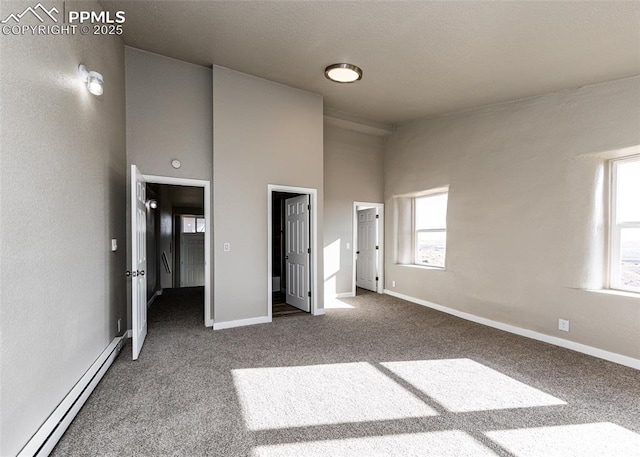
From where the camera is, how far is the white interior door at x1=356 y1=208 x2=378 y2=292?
6.70m

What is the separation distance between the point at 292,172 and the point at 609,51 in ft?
12.1

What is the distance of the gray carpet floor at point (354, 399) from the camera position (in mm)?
1878

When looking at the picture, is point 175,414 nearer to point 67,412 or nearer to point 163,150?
point 67,412

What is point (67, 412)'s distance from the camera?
6.59 ft

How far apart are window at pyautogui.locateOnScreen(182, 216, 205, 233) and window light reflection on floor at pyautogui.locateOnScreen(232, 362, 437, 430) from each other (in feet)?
23.8

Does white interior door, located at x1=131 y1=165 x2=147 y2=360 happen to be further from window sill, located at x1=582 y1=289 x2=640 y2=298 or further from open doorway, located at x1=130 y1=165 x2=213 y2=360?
window sill, located at x1=582 y1=289 x2=640 y2=298

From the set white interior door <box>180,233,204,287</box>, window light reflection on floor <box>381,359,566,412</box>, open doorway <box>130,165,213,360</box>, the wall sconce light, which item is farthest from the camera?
white interior door <box>180,233,204,287</box>

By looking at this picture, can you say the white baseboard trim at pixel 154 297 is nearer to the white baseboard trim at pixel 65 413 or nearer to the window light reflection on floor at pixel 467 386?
the white baseboard trim at pixel 65 413

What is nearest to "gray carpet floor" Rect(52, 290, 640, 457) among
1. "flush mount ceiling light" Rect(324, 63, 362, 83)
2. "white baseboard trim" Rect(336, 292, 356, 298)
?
"white baseboard trim" Rect(336, 292, 356, 298)

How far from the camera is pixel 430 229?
18.8 ft

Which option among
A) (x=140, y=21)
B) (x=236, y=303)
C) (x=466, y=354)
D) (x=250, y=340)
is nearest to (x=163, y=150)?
(x=140, y=21)

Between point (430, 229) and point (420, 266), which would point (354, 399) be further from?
point (430, 229)

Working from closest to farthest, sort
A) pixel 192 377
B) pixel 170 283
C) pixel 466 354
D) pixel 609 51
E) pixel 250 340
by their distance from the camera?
pixel 192 377
pixel 609 51
pixel 466 354
pixel 250 340
pixel 170 283

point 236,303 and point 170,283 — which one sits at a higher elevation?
point 236,303
